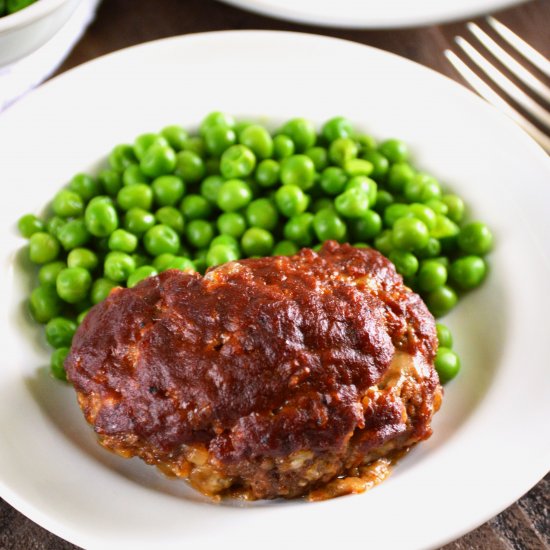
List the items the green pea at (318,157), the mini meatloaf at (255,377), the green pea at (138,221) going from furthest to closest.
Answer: the green pea at (318,157)
the green pea at (138,221)
the mini meatloaf at (255,377)

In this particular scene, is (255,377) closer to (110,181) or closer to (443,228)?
(443,228)

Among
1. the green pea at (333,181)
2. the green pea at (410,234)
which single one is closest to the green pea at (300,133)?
the green pea at (333,181)

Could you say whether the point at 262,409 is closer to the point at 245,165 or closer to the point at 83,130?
the point at 245,165

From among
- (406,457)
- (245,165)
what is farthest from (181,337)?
(245,165)

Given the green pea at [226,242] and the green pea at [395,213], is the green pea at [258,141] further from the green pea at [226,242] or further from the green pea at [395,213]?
the green pea at [395,213]

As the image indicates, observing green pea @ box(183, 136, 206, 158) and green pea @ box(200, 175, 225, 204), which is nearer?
green pea @ box(200, 175, 225, 204)

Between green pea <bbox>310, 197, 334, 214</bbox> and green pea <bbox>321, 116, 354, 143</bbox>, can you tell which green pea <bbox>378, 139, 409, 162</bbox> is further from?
green pea <bbox>310, 197, 334, 214</bbox>

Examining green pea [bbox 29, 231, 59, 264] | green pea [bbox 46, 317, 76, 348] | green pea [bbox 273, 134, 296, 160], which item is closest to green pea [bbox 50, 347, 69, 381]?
green pea [bbox 46, 317, 76, 348]
